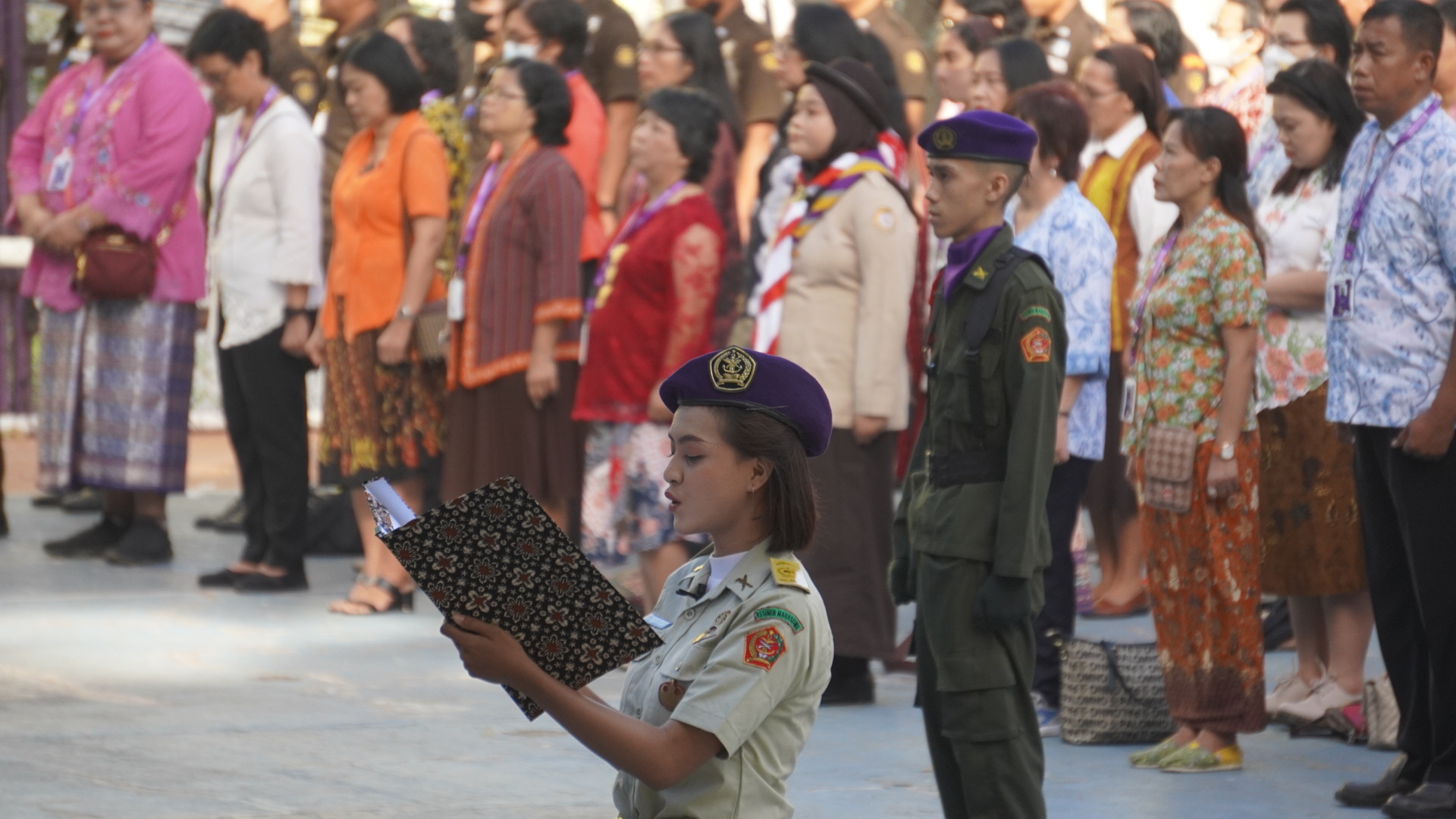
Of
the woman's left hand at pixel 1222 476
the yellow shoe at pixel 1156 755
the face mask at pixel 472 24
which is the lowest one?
the yellow shoe at pixel 1156 755

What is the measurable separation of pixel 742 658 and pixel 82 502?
876 centimetres

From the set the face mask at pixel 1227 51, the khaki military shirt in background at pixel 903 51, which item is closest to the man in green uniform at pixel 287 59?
the khaki military shirt in background at pixel 903 51

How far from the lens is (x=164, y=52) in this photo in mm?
9266

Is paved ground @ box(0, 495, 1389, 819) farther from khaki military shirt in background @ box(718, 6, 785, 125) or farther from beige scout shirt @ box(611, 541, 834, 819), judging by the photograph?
khaki military shirt in background @ box(718, 6, 785, 125)

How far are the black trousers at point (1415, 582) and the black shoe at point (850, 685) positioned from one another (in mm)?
1826

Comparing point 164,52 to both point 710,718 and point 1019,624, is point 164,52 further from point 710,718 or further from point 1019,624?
point 710,718

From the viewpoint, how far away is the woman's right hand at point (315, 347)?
8531 millimetres

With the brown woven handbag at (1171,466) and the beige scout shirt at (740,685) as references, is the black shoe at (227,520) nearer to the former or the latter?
the brown woven handbag at (1171,466)

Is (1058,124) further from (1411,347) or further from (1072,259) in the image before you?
(1411,347)

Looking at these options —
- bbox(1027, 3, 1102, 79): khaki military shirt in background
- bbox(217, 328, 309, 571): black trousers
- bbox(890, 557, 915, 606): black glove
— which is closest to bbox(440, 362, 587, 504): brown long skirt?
bbox(217, 328, 309, 571): black trousers

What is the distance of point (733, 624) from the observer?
2.94 meters

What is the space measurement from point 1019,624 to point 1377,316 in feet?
4.62

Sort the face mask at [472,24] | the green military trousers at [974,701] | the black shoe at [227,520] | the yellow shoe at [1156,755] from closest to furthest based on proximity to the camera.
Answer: the green military trousers at [974,701] < the yellow shoe at [1156,755] < the black shoe at [227,520] < the face mask at [472,24]

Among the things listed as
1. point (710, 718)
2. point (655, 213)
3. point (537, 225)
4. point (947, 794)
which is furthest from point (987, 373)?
point (537, 225)
